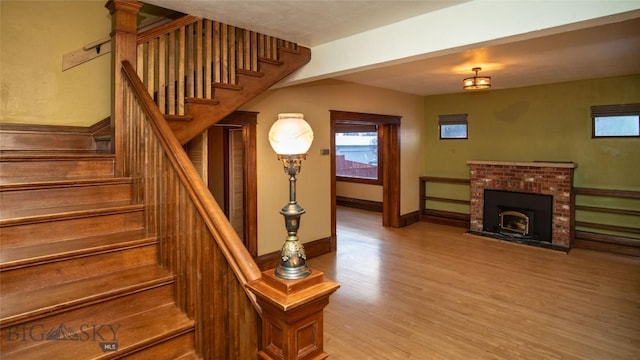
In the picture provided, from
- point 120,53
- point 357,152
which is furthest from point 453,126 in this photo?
point 120,53

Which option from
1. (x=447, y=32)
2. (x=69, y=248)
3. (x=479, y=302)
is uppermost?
(x=447, y=32)

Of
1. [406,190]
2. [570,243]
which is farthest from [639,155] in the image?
[406,190]

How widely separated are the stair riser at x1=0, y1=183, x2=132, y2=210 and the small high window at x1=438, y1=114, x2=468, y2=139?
637 cm

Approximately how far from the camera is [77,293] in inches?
70.9

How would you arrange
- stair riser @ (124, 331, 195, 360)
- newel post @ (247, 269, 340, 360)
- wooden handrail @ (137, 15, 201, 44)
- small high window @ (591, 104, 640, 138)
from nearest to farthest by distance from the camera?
newel post @ (247, 269, 340, 360) < stair riser @ (124, 331, 195, 360) < wooden handrail @ (137, 15, 201, 44) < small high window @ (591, 104, 640, 138)

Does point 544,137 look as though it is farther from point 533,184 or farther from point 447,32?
point 447,32

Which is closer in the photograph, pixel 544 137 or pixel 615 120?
pixel 615 120

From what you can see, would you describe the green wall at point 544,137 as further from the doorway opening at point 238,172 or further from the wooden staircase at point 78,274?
the wooden staircase at point 78,274

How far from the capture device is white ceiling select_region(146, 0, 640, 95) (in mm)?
2457

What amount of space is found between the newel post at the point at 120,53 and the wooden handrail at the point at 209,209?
629 mm

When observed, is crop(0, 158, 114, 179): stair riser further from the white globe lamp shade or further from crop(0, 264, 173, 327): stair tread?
the white globe lamp shade

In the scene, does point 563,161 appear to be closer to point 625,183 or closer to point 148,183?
point 625,183

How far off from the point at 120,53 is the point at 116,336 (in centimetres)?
204

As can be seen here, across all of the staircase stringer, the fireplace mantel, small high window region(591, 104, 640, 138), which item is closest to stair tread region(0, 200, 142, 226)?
the staircase stringer
